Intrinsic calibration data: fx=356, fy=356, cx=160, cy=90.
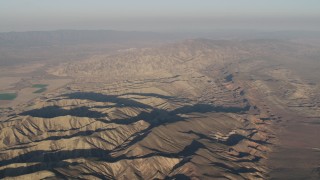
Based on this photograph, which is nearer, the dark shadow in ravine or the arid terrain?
the arid terrain

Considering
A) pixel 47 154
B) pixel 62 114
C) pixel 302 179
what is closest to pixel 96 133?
pixel 47 154

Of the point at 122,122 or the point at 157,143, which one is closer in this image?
the point at 157,143

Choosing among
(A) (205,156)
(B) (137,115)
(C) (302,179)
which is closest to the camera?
(C) (302,179)

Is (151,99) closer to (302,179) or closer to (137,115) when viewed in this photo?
(137,115)

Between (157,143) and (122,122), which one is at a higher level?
(157,143)

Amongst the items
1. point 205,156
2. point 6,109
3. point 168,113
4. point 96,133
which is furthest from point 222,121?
point 6,109

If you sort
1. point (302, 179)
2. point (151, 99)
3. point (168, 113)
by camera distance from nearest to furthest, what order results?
point (302, 179), point (168, 113), point (151, 99)

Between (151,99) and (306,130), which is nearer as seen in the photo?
(306,130)

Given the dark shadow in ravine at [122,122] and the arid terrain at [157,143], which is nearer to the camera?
the arid terrain at [157,143]

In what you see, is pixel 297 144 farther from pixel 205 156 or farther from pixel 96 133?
pixel 96 133
